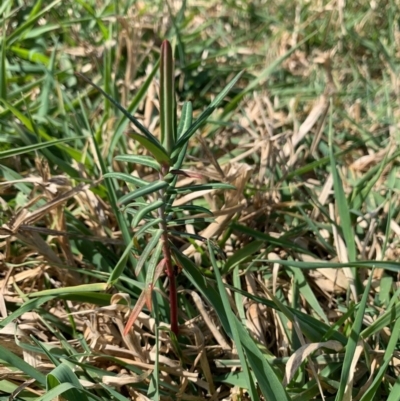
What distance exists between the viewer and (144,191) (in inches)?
30.8

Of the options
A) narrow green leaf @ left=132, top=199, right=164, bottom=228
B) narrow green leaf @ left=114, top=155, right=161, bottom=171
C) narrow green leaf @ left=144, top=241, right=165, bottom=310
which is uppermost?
narrow green leaf @ left=114, top=155, right=161, bottom=171

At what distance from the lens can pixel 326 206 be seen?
137 centimetres

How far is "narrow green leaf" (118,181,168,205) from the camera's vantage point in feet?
2.55

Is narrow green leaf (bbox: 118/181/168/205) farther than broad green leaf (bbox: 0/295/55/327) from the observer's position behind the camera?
No

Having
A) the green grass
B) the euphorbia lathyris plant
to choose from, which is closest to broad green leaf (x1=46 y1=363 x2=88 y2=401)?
the green grass

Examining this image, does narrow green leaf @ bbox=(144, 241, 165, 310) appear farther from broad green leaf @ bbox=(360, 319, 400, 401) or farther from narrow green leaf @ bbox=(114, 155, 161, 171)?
broad green leaf @ bbox=(360, 319, 400, 401)

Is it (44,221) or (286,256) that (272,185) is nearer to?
(286,256)

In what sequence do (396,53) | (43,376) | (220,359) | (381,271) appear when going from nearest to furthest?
(43,376) → (220,359) → (381,271) → (396,53)

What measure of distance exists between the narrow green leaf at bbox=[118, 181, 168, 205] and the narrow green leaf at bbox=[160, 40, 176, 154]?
0.18 ft

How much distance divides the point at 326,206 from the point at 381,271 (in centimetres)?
23

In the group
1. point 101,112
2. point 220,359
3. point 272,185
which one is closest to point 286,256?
point 272,185

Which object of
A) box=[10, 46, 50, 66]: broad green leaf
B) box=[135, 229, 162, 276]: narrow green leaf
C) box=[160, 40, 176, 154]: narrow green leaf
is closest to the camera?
box=[160, 40, 176, 154]: narrow green leaf

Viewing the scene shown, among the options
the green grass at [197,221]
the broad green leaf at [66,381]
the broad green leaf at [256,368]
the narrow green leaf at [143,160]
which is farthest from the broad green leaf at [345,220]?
the broad green leaf at [66,381]

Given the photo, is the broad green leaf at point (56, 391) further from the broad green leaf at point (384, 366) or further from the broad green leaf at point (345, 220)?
the broad green leaf at point (345, 220)
